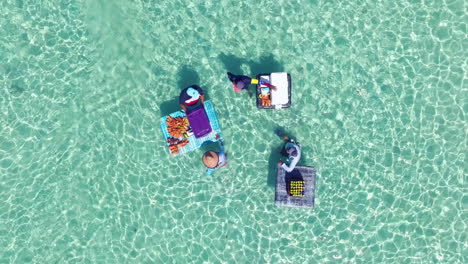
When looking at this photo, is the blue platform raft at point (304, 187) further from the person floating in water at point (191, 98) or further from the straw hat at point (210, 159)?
the person floating in water at point (191, 98)

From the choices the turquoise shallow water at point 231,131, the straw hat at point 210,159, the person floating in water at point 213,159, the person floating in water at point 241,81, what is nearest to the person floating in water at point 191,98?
the turquoise shallow water at point 231,131

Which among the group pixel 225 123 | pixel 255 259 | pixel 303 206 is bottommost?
pixel 255 259

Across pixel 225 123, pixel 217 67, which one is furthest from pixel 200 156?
pixel 217 67

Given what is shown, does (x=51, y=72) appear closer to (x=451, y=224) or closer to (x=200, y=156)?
(x=200, y=156)

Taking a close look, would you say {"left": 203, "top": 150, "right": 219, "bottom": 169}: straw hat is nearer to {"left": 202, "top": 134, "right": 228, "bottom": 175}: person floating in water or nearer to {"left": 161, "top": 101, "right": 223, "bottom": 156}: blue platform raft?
{"left": 202, "top": 134, "right": 228, "bottom": 175}: person floating in water

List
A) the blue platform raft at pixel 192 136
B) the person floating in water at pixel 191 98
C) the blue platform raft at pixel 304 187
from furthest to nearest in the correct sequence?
the blue platform raft at pixel 192 136 < the blue platform raft at pixel 304 187 < the person floating in water at pixel 191 98

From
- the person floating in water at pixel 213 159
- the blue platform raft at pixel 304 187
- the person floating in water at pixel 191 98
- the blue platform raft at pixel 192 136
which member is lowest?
the blue platform raft at pixel 304 187

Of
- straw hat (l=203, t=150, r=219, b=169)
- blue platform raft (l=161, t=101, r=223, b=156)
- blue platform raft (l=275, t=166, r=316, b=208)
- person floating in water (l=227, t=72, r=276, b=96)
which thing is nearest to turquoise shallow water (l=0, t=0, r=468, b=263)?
blue platform raft (l=161, t=101, r=223, b=156)
